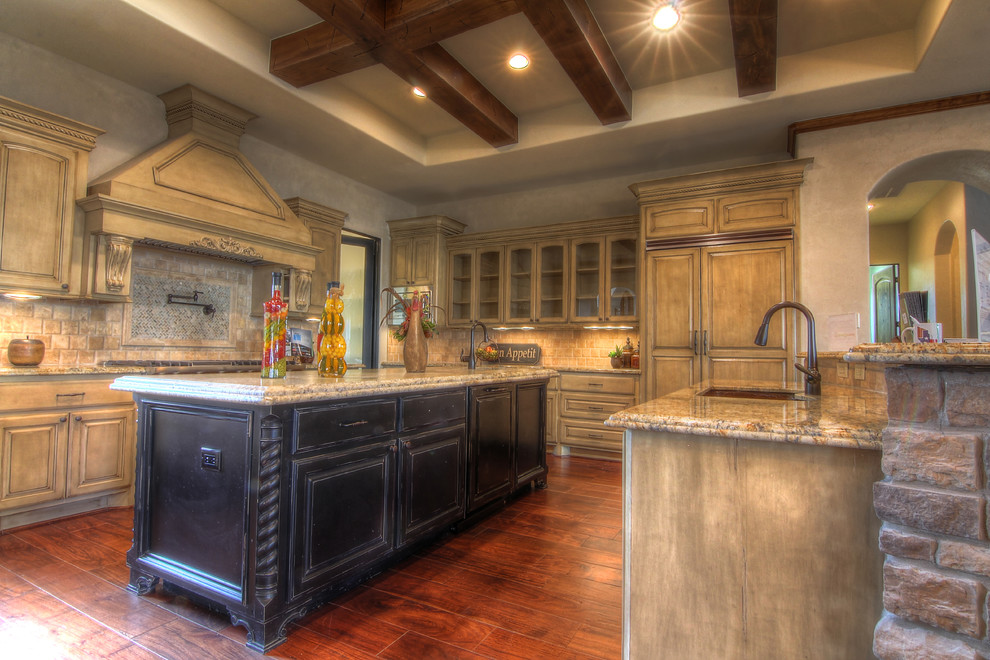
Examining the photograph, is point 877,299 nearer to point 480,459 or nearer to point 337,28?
point 480,459

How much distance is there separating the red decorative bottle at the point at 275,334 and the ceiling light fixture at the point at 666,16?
2.80 metres

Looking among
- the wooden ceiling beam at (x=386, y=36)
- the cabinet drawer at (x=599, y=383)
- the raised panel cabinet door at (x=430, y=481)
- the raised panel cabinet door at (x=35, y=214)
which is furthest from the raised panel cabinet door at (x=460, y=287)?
the raised panel cabinet door at (x=35, y=214)

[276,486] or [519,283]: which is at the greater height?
[519,283]

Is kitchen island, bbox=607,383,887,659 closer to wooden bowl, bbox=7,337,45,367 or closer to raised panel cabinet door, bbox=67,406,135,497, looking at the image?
raised panel cabinet door, bbox=67,406,135,497

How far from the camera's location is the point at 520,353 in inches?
239

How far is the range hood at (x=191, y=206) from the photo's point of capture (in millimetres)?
3256

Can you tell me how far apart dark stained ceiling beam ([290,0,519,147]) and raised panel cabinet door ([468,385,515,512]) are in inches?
87.5

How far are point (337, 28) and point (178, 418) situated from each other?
2.42 m

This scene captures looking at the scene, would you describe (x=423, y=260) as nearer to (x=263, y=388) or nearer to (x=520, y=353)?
(x=520, y=353)

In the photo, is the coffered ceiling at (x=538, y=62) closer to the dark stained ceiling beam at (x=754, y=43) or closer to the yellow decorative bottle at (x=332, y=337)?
the dark stained ceiling beam at (x=754, y=43)

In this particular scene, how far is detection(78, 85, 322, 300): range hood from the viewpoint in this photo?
3.26 m

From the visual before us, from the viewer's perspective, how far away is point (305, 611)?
1.93 m

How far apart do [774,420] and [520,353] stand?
4817mm

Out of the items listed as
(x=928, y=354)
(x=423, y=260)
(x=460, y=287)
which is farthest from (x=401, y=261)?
(x=928, y=354)
